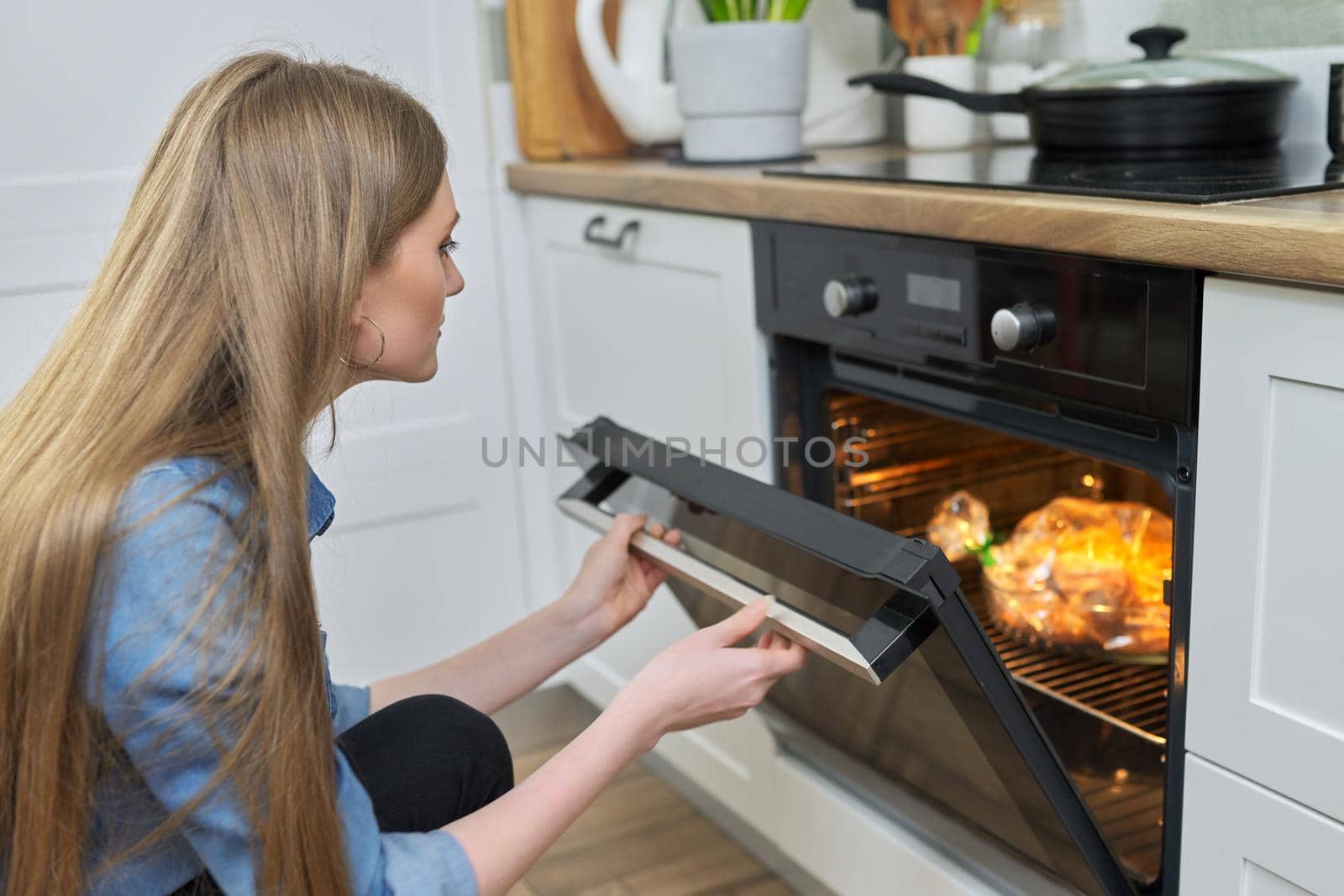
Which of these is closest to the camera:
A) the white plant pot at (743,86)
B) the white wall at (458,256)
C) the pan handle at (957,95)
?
the pan handle at (957,95)

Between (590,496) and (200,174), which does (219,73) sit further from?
(590,496)

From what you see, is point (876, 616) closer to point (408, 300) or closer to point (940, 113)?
point (408, 300)

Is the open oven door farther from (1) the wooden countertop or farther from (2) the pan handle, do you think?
(2) the pan handle

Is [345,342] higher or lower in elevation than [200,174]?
lower

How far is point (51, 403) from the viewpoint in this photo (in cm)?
82

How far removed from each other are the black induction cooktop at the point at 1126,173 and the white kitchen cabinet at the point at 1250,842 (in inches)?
16.1

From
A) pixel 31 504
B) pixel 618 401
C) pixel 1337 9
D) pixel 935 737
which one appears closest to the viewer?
pixel 31 504

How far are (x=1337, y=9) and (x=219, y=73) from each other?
111cm

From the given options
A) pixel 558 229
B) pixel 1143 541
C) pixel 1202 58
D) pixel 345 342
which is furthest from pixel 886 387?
pixel 558 229

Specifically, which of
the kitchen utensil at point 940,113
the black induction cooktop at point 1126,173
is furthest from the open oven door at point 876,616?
the kitchen utensil at point 940,113

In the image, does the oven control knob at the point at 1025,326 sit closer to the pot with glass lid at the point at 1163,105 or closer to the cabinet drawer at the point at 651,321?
the pot with glass lid at the point at 1163,105

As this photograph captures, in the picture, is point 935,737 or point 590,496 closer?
point 935,737

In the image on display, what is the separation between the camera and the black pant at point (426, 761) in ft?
3.37
